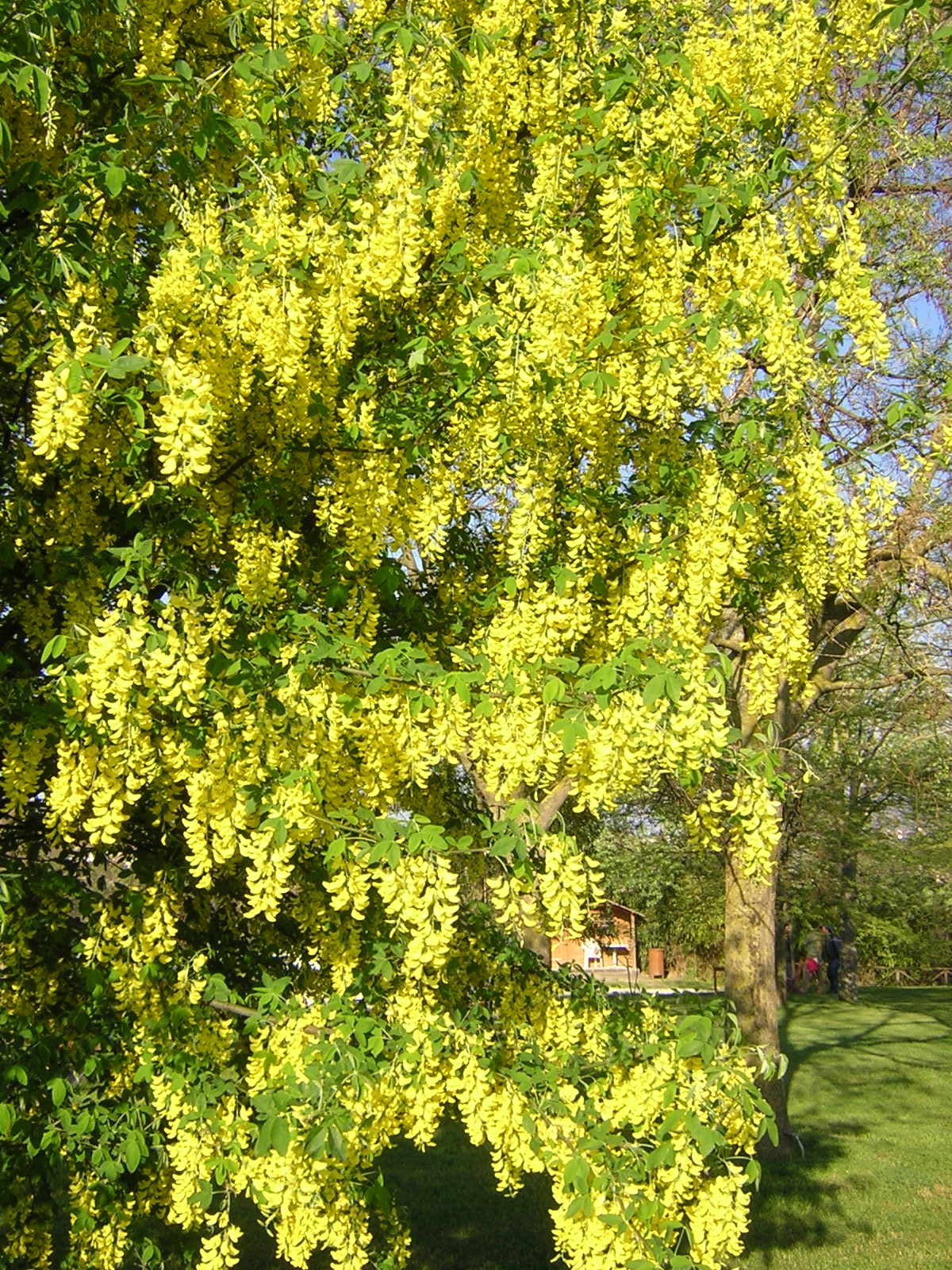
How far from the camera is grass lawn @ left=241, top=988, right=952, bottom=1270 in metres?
8.09

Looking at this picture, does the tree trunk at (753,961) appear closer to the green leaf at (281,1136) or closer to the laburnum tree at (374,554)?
the laburnum tree at (374,554)

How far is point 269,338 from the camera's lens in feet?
12.4

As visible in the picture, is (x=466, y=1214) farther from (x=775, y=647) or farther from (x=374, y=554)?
(x=374, y=554)

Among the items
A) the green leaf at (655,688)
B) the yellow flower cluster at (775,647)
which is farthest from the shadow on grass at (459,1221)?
the green leaf at (655,688)

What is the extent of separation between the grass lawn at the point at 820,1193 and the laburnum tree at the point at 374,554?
50.5 inches

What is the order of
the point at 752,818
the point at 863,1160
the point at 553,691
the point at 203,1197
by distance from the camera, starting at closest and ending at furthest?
the point at 553,691
the point at 203,1197
the point at 752,818
the point at 863,1160

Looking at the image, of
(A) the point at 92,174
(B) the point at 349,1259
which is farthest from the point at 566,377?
(B) the point at 349,1259

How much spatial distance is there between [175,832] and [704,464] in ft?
8.22

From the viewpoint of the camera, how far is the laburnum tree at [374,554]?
3.60m

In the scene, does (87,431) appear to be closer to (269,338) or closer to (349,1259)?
(269,338)

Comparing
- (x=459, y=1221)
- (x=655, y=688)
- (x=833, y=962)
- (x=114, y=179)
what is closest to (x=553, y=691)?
(x=655, y=688)

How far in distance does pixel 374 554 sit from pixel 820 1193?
8.34 m

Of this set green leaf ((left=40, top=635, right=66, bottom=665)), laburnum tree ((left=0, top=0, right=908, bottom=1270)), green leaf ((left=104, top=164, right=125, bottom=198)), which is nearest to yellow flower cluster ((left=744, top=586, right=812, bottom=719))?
laburnum tree ((left=0, top=0, right=908, bottom=1270))

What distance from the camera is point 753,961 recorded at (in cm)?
1018
